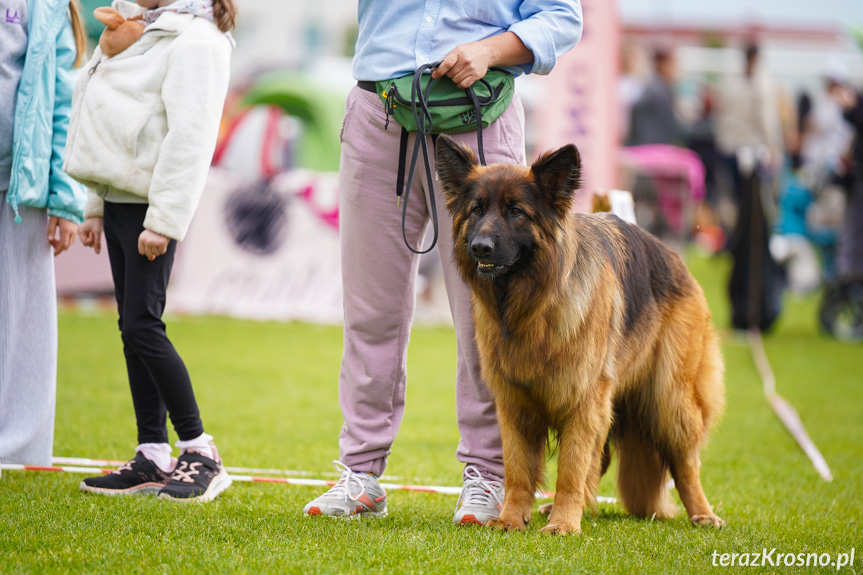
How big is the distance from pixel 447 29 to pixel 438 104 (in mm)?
294

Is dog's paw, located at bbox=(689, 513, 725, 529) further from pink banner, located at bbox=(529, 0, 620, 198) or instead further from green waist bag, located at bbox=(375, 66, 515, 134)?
pink banner, located at bbox=(529, 0, 620, 198)

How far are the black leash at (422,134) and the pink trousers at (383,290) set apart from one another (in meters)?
0.04

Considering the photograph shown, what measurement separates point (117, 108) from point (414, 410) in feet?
11.7

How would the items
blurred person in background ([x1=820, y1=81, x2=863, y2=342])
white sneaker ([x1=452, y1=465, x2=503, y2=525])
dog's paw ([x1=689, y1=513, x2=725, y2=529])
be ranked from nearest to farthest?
1. white sneaker ([x1=452, y1=465, x2=503, y2=525])
2. dog's paw ([x1=689, y1=513, x2=725, y2=529])
3. blurred person in background ([x1=820, y1=81, x2=863, y2=342])

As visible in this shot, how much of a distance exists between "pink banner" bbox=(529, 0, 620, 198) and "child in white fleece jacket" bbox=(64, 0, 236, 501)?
5.79m

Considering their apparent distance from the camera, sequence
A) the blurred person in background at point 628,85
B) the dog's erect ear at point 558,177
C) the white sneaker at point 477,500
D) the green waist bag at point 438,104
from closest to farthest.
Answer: the dog's erect ear at point 558,177 < the green waist bag at point 438,104 < the white sneaker at point 477,500 < the blurred person in background at point 628,85

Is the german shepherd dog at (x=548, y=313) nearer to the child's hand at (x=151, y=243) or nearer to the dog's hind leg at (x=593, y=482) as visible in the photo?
the dog's hind leg at (x=593, y=482)

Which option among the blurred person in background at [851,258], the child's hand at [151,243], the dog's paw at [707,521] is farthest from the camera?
the blurred person in background at [851,258]

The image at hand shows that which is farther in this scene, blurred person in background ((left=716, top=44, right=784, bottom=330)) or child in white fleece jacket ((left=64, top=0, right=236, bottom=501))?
blurred person in background ((left=716, top=44, right=784, bottom=330))

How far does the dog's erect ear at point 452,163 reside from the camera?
321 cm

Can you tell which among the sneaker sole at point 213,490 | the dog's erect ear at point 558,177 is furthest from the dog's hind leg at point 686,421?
the sneaker sole at point 213,490

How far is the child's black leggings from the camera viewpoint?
3.60 metres

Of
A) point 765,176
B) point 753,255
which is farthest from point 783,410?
point 765,176

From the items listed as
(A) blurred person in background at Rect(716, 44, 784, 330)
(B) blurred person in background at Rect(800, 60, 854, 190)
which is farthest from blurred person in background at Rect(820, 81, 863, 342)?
(B) blurred person in background at Rect(800, 60, 854, 190)
